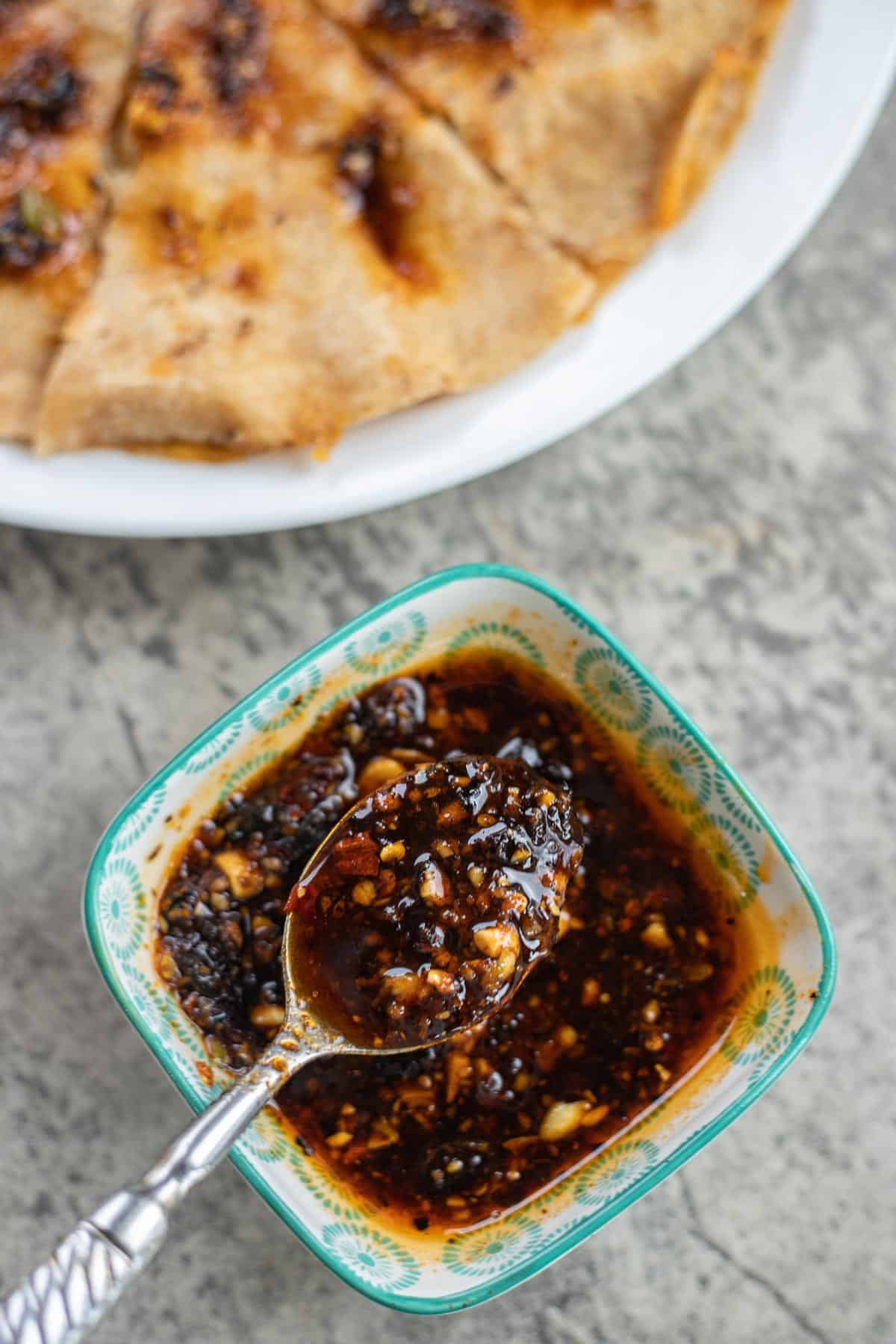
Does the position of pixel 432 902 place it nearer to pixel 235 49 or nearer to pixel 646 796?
pixel 646 796

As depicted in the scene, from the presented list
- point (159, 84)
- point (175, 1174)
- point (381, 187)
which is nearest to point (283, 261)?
point (381, 187)

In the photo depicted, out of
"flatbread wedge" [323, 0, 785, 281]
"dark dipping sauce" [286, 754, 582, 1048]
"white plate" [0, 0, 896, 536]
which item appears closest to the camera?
"dark dipping sauce" [286, 754, 582, 1048]

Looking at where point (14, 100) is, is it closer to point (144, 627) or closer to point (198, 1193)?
point (144, 627)

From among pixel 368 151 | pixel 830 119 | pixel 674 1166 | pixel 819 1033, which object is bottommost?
pixel 819 1033

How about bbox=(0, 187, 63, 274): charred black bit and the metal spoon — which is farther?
bbox=(0, 187, 63, 274): charred black bit

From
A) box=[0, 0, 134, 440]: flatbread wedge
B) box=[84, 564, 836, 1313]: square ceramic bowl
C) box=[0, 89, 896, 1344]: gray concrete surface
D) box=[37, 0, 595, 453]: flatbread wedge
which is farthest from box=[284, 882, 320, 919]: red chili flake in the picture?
box=[0, 0, 134, 440]: flatbread wedge

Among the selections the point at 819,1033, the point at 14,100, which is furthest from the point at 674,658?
the point at 14,100

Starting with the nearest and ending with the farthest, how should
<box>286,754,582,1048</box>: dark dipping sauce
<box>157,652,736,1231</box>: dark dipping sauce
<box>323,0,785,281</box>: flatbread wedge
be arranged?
<box>286,754,582,1048</box>: dark dipping sauce
<box>157,652,736,1231</box>: dark dipping sauce
<box>323,0,785,281</box>: flatbread wedge

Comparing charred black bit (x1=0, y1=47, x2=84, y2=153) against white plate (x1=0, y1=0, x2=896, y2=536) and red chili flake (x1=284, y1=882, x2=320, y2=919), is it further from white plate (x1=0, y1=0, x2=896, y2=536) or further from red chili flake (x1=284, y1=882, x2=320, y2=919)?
red chili flake (x1=284, y1=882, x2=320, y2=919)
